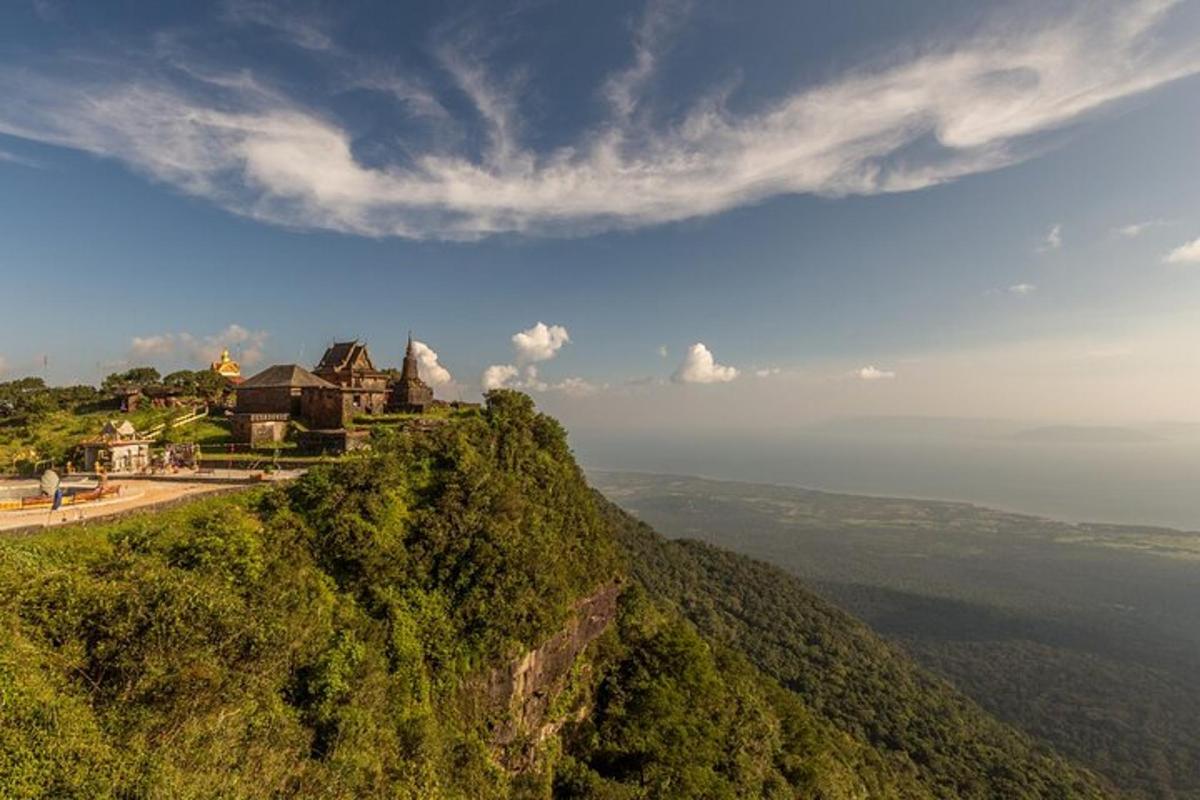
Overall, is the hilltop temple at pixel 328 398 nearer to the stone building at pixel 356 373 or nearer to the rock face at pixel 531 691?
the stone building at pixel 356 373

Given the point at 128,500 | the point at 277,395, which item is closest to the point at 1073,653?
the point at 277,395

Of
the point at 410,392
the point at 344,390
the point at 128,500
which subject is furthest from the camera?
the point at 410,392

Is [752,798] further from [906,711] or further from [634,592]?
[906,711]

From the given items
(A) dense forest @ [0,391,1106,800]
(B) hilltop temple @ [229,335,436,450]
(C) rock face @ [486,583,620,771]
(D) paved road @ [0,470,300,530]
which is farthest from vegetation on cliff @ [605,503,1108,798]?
(D) paved road @ [0,470,300,530]

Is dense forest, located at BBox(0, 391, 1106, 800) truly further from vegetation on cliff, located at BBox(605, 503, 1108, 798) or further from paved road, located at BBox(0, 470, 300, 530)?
vegetation on cliff, located at BBox(605, 503, 1108, 798)

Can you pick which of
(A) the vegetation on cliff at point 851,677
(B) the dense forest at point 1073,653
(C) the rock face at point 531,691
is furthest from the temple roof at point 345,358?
(B) the dense forest at point 1073,653

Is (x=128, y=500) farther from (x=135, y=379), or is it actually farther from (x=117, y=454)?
(x=135, y=379)
